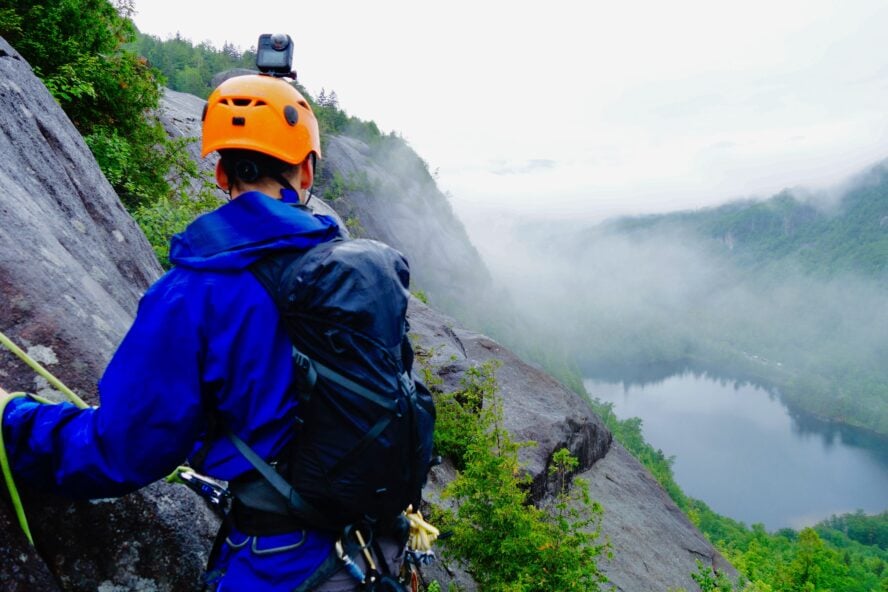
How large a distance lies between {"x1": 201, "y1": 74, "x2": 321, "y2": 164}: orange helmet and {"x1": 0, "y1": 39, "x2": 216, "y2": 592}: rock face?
4.77ft

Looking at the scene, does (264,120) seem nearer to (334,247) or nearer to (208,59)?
(334,247)

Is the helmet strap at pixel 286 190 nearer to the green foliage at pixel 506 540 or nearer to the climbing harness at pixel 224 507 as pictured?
the climbing harness at pixel 224 507

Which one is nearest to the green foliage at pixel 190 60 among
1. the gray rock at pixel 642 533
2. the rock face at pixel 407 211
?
the rock face at pixel 407 211

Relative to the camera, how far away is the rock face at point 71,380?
99.0 inches

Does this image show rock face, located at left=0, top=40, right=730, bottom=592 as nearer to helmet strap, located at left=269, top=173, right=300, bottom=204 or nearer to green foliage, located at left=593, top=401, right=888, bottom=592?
helmet strap, located at left=269, top=173, right=300, bottom=204

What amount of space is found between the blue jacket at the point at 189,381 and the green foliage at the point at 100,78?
726 centimetres

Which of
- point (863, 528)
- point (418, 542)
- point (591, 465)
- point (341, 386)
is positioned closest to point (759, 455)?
point (863, 528)

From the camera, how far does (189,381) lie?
1.87 meters

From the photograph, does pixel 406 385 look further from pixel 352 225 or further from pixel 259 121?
pixel 352 225

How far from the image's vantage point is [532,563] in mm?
6504

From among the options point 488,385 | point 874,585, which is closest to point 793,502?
point 874,585

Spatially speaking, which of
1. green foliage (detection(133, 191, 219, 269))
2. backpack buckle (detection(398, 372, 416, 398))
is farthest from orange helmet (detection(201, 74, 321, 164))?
green foliage (detection(133, 191, 219, 269))

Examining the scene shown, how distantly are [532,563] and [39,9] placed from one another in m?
10.1

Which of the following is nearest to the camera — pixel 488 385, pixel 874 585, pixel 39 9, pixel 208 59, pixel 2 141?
pixel 2 141
